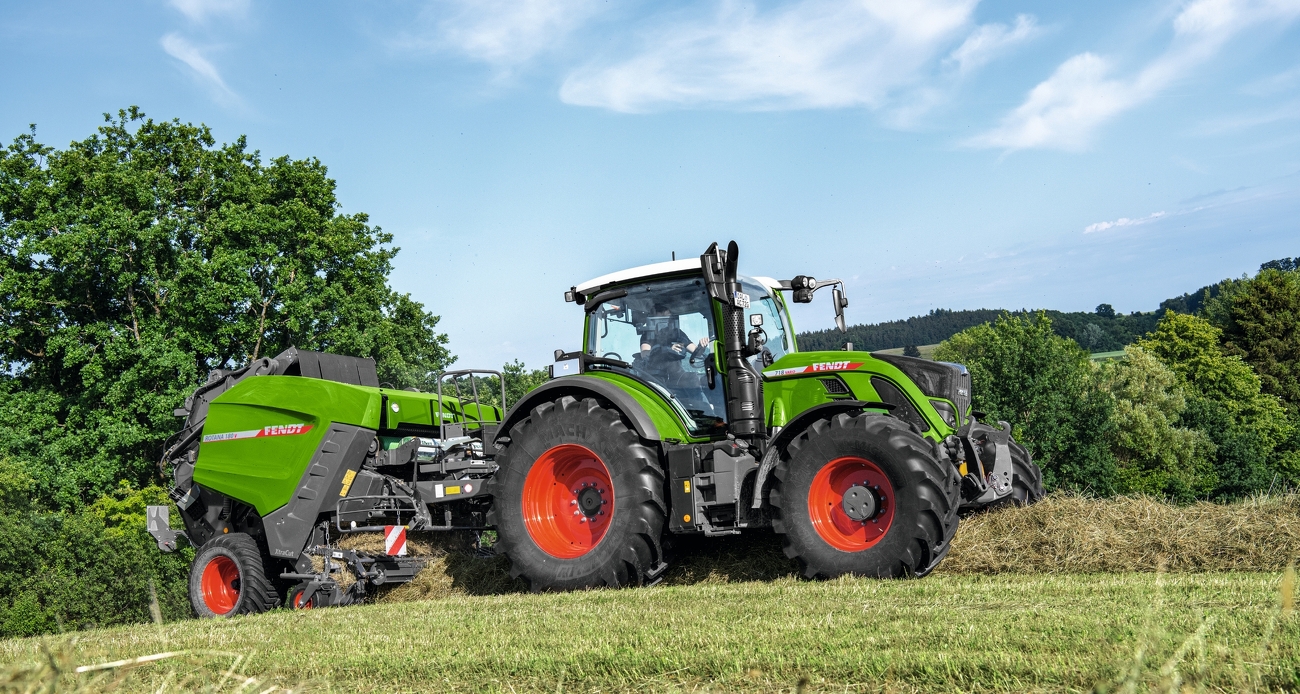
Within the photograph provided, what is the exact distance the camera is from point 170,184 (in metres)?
25.8

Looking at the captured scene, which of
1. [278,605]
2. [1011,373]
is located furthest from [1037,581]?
[1011,373]

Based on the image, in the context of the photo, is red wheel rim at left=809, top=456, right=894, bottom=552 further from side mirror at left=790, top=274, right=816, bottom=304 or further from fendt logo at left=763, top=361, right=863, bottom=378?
side mirror at left=790, top=274, right=816, bottom=304

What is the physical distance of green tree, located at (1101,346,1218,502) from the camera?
4375 centimetres

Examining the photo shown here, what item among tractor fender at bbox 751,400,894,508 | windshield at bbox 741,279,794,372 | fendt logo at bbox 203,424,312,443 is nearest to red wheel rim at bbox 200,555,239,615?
fendt logo at bbox 203,424,312,443

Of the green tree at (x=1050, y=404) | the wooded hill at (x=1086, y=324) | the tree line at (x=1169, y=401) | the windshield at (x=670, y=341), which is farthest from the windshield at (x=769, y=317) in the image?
the wooded hill at (x=1086, y=324)

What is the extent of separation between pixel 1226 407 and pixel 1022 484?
4557 cm

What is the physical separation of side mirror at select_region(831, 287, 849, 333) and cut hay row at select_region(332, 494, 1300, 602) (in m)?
1.94

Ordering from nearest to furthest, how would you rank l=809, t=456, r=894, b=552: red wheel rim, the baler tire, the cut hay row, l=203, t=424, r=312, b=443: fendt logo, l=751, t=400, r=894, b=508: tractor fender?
the cut hay row, l=809, t=456, r=894, b=552: red wheel rim, l=751, t=400, r=894, b=508: tractor fender, the baler tire, l=203, t=424, r=312, b=443: fendt logo

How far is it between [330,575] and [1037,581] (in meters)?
6.13

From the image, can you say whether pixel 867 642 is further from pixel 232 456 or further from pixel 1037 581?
pixel 232 456

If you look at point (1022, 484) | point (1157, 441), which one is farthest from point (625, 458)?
point (1157, 441)

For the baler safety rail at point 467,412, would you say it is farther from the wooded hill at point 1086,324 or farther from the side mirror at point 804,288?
the wooded hill at point 1086,324

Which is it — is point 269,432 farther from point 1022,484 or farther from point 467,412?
point 1022,484

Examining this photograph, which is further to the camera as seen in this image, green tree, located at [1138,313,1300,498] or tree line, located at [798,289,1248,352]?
tree line, located at [798,289,1248,352]
